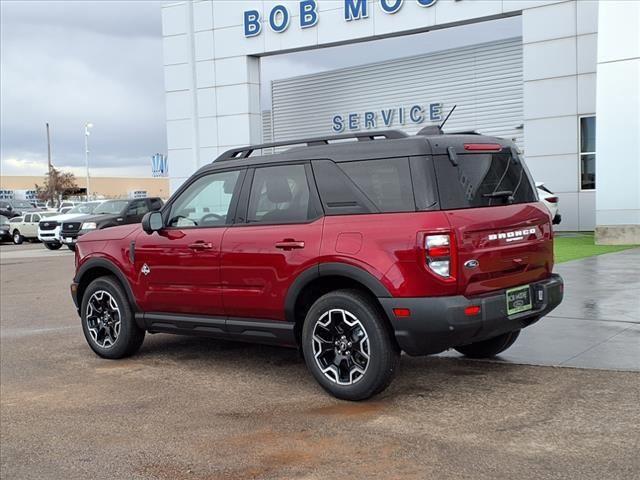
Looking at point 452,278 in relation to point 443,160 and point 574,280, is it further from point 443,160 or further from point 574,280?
point 574,280

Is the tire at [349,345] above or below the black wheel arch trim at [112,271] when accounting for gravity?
below

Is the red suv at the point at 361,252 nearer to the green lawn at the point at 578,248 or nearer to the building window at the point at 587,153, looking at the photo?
the green lawn at the point at 578,248

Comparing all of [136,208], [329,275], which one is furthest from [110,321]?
[136,208]

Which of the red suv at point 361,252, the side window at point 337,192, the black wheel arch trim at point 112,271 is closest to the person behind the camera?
the red suv at point 361,252

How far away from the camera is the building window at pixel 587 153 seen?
2127 centimetres

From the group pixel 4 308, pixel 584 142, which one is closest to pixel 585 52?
pixel 584 142

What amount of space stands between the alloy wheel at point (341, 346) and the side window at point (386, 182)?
2.86 ft

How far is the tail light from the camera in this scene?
5.03m

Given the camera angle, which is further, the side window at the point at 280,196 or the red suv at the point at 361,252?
the side window at the point at 280,196

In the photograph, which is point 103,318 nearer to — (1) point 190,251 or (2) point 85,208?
(1) point 190,251

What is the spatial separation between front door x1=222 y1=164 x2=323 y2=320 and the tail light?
950mm

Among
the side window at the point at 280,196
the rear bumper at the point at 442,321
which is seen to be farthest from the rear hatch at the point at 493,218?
the side window at the point at 280,196

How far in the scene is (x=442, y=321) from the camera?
5.05 meters

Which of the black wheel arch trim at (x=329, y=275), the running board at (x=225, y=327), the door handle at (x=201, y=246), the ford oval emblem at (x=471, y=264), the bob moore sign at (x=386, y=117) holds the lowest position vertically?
the running board at (x=225, y=327)
